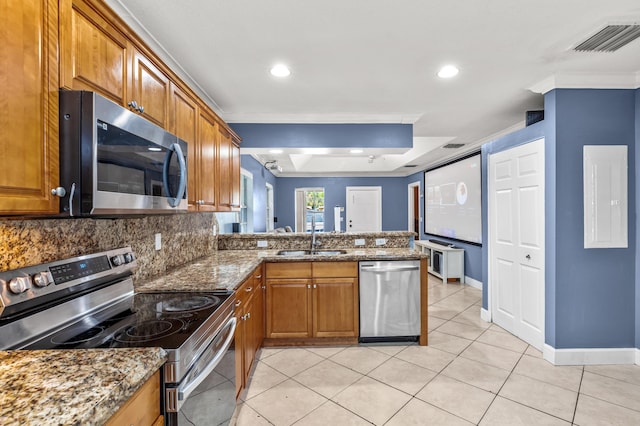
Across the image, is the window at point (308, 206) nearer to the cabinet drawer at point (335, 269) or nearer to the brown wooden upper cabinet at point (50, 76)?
the cabinet drawer at point (335, 269)

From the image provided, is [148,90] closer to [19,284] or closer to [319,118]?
[19,284]

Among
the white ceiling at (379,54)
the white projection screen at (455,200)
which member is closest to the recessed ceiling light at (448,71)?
the white ceiling at (379,54)

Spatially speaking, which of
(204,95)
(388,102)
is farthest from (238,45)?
(388,102)

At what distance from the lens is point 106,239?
1.70m

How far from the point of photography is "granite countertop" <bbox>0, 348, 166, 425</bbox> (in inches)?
26.7

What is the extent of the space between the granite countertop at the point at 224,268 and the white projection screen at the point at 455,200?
8.36 ft

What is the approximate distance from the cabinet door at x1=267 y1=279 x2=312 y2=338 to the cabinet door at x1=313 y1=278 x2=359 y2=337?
0.10 metres

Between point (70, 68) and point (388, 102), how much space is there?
2.67m

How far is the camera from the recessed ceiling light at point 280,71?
2369 millimetres

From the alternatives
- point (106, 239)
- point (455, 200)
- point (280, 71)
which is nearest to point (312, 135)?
point (280, 71)

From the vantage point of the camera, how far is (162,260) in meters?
2.28

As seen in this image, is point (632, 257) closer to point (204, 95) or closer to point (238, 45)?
point (238, 45)

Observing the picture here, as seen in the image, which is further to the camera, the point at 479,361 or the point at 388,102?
the point at 388,102

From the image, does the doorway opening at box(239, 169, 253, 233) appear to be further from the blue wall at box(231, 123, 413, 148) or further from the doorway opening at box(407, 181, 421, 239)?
the doorway opening at box(407, 181, 421, 239)
